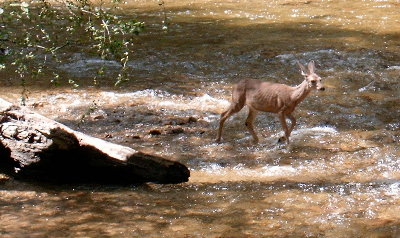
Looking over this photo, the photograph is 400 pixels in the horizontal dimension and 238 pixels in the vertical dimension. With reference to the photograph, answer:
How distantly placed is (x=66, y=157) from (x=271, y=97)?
344cm

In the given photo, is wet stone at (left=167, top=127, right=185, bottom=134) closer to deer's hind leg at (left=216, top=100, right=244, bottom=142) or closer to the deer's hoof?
deer's hind leg at (left=216, top=100, right=244, bottom=142)

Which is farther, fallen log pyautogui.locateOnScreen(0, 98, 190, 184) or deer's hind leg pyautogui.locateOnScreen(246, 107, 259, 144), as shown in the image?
deer's hind leg pyautogui.locateOnScreen(246, 107, 259, 144)

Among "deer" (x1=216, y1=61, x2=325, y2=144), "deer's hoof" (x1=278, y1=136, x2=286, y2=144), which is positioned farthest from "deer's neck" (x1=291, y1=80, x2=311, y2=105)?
"deer's hoof" (x1=278, y1=136, x2=286, y2=144)

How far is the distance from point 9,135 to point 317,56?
24.4 feet

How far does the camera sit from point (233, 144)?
9945 mm

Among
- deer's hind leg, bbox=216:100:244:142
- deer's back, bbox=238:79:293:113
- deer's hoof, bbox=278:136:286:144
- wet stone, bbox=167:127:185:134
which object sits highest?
deer's back, bbox=238:79:293:113

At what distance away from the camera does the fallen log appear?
25.4 feet

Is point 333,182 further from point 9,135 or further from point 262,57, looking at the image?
point 262,57

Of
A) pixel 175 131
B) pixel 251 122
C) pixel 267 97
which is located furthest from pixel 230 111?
pixel 175 131

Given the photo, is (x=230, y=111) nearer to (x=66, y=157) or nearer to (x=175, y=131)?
(x=175, y=131)

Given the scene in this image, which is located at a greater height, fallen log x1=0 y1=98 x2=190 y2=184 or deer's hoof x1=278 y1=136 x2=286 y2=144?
fallen log x1=0 y1=98 x2=190 y2=184

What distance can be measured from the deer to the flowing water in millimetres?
266

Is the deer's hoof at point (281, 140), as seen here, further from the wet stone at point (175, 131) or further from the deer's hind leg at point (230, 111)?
the wet stone at point (175, 131)

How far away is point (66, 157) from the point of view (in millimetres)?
7883
